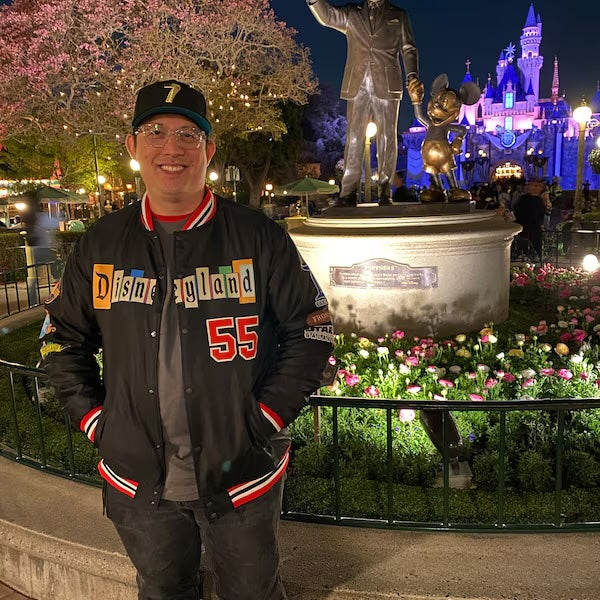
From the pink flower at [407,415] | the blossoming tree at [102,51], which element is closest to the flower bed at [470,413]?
the pink flower at [407,415]

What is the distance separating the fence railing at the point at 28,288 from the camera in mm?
10465

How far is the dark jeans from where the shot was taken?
2.16 metres

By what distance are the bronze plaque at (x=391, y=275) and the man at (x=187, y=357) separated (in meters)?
3.94

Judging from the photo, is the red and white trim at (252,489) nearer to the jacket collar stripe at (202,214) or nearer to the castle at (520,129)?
the jacket collar stripe at (202,214)

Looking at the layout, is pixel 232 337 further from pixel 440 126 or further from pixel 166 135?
pixel 440 126

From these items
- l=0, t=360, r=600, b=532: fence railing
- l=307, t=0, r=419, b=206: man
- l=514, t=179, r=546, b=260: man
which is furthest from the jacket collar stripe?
l=514, t=179, r=546, b=260: man

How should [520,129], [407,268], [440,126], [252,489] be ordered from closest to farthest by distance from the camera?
[252,489] → [407,268] → [440,126] → [520,129]

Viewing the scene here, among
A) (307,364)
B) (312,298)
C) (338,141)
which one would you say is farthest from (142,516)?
Answer: (338,141)

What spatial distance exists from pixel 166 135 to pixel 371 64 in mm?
5123

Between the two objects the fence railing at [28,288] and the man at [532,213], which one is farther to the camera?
the man at [532,213]

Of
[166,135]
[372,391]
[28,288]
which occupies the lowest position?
[372,391]

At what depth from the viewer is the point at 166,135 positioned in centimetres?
214

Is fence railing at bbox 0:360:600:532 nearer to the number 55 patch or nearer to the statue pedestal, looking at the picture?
the number 55 patch

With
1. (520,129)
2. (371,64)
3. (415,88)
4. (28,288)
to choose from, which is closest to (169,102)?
(371,64)
